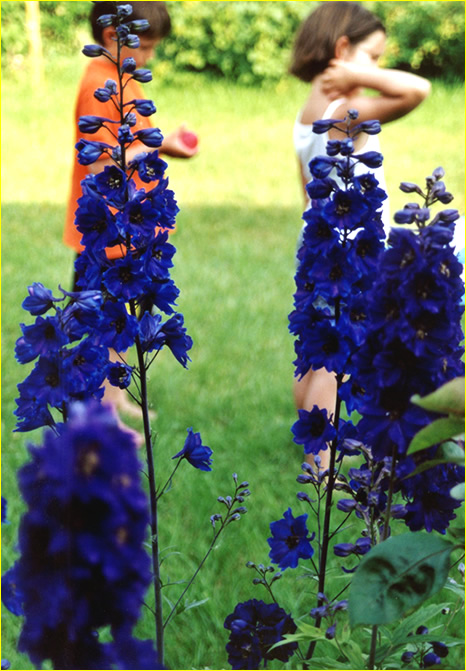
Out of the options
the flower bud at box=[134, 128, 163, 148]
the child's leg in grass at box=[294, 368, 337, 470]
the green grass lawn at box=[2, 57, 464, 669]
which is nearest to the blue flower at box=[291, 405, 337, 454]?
the green grass lawn at box=[2, 57, 464, 669]

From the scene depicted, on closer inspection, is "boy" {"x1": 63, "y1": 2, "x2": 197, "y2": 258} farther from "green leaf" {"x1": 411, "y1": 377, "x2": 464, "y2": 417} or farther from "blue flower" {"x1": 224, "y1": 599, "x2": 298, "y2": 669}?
"green leaf" {"x1": 411, "y1": 377, "x2": 464, "y2": 417}

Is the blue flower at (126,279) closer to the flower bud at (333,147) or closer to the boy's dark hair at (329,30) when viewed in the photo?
the flower bud at (333,147)

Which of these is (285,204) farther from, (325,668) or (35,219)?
(325,668)

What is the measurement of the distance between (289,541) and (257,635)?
151 millimetres

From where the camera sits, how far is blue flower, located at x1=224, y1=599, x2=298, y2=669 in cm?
126

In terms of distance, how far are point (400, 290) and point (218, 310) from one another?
3.33m

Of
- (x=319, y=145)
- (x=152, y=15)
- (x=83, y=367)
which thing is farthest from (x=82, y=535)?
(x=152, y=15)

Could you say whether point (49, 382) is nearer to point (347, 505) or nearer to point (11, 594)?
point (11, 594)

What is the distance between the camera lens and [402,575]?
3.01 feet

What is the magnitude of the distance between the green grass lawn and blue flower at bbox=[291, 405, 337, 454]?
223mm

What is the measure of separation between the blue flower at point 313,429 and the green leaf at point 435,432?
0.38 m

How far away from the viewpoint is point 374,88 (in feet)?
9.48

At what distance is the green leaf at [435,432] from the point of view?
0.90 meters

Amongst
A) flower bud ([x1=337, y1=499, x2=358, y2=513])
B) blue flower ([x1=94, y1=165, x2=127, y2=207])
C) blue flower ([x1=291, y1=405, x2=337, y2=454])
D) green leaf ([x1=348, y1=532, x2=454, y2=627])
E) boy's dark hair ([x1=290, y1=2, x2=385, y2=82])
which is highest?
boy's dark hair ([x1=290, y1=2, x2=385, y2=82])
